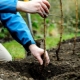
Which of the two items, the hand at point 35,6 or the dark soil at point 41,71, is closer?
the hand at point 35,6

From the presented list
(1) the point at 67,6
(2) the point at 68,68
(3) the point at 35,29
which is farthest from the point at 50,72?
(1) the point at 67,6

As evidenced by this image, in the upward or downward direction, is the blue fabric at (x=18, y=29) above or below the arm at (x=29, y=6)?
below

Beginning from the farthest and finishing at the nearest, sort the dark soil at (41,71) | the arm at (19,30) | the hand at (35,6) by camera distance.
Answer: the arm at (19,30)
the dark soil at (41,71)
the hand at (35,6)

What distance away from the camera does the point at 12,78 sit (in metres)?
3.49

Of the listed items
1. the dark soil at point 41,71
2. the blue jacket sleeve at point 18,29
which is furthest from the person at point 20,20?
the dark soil at point 41,71

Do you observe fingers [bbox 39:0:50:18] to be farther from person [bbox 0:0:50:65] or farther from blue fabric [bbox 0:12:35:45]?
blue fabric [bbox 0:12:35:45]

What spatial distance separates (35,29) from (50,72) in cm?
660

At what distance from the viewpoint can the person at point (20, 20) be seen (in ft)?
10.1

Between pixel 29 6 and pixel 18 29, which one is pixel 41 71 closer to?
pixel 18 29

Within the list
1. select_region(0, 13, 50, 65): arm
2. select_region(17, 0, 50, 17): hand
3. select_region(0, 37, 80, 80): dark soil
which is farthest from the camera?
select_region(0, 13, 50, 65): arm

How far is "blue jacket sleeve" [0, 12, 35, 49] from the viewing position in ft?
12.4

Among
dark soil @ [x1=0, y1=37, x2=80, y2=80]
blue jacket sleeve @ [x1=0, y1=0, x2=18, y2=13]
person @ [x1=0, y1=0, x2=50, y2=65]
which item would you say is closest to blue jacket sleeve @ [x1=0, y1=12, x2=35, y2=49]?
person @ [x1=0, y1=0, x2=50, y2=65]

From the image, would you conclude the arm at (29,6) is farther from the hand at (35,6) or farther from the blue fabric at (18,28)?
the blue fabric at (18,28)

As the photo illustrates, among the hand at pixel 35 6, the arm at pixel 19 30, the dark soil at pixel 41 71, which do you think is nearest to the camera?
the hand at pixel 35 6
